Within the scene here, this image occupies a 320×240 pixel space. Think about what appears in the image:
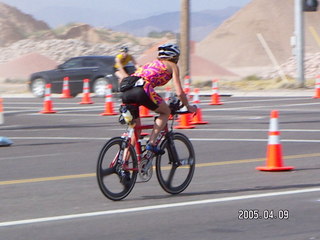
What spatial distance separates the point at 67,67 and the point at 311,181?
22593 mm

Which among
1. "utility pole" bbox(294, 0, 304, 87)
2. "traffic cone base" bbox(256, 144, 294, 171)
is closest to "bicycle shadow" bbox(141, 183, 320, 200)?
"traffic cone base" bbox(256, 144, 294, 171)

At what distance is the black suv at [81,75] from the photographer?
31562 mm

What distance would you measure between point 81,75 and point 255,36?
55.2 m

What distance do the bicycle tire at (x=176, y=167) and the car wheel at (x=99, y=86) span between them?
21.0 metres

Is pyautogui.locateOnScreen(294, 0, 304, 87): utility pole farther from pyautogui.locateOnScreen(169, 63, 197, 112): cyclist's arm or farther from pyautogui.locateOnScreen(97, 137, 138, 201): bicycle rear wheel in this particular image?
pyautogui.locateOnScreen(97, 137, 138, 201): bicycle rear wheel

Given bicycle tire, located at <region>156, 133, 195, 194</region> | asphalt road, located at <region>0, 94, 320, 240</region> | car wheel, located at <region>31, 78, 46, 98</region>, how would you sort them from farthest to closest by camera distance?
car wheel, located at <region>31, 78, 46, 98</region>, bicycle tire, located at <region>156, 133, 195, 194</region>, asphalt road, located at <region>0, 94, 320, 240</region>

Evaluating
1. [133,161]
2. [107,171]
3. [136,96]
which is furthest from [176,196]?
[136,96]

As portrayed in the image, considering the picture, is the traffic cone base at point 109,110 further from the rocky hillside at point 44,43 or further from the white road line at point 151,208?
the rocky hillside at point 44,43

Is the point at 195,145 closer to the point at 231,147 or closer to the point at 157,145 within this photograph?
the point at 231,147

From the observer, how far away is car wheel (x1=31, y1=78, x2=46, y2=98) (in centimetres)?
3325

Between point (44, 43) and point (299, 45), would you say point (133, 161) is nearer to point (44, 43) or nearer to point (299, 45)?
point (299, 45)

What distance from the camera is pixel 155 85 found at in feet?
32.6

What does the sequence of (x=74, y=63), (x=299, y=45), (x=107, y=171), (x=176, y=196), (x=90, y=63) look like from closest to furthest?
(x=107, y=171), (x=176, y=196), (x=90, y=63), (x=74, y=63), (x=299, y=45)

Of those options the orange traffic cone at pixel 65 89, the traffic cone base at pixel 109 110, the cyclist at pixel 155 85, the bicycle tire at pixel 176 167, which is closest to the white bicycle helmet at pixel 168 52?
the cyclist at pixel 155 85
